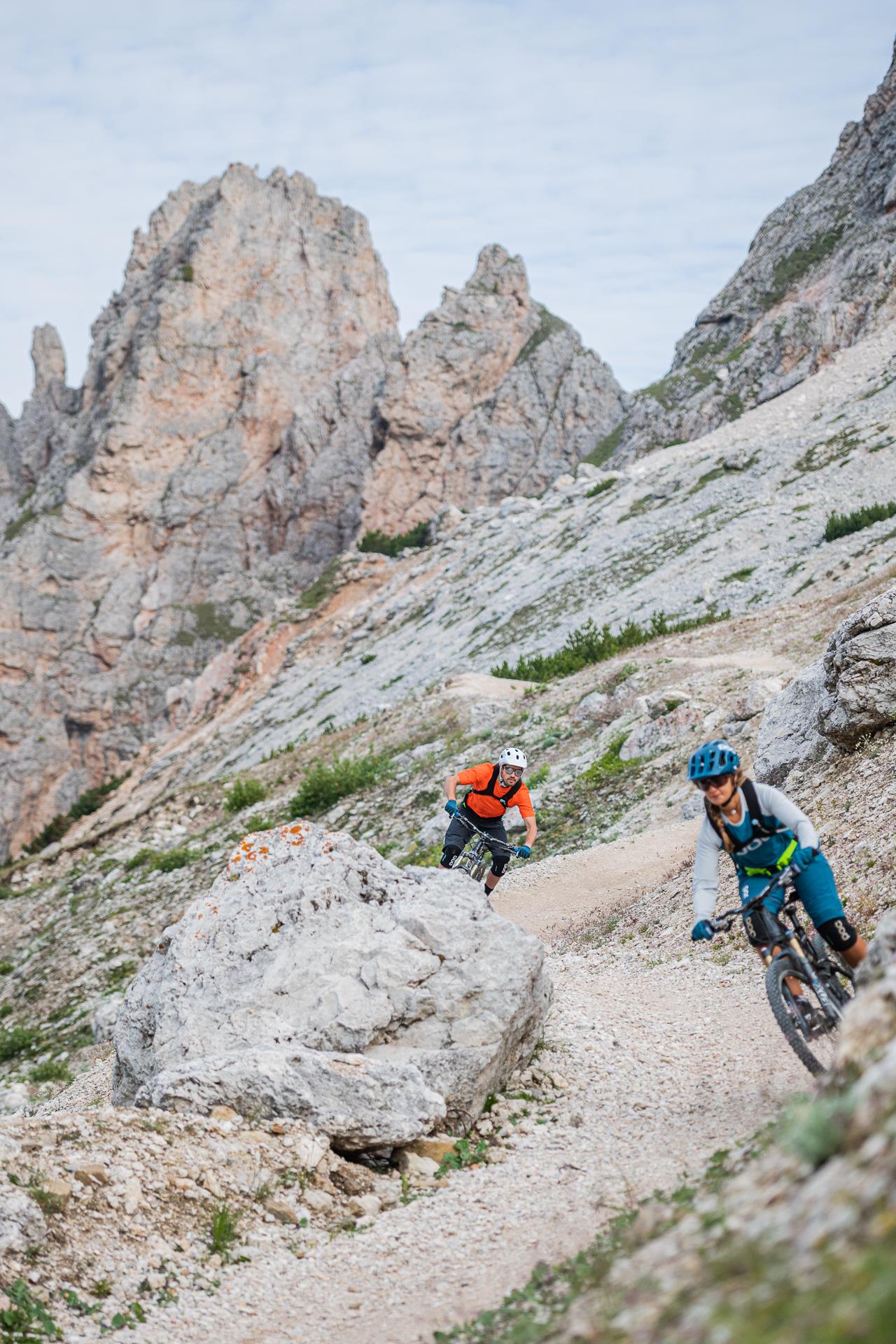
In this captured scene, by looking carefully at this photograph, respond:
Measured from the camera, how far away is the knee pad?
5.79m

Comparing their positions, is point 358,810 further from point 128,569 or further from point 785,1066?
point 128,569

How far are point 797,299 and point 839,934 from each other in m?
50.9

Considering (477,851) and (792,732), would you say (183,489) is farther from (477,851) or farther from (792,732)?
(477,851)

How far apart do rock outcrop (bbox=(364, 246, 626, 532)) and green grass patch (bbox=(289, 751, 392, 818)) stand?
172 ft

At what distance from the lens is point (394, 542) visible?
6250 cm

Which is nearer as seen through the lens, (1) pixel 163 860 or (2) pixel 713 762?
(2) pixel 713 762

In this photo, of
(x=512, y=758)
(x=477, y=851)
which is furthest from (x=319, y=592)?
(x=512, y=758)

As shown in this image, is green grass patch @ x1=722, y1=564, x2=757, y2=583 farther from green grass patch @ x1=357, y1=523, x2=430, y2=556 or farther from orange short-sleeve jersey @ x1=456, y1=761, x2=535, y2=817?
green grass patch @ x1=357, y1=523, x2=430, y2=556

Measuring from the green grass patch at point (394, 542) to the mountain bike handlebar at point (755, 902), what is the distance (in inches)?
2083

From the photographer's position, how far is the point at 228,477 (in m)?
85.1

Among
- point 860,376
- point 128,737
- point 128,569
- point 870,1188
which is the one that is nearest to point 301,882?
point 870,1188

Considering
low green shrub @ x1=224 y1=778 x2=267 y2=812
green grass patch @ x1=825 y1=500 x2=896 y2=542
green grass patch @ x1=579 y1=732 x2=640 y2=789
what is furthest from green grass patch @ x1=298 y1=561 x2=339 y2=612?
green grass patch @ x1=579 y1=732 x2=640 y2=789

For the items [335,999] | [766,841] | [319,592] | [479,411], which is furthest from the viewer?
[479,411]

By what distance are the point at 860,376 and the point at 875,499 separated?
37.2 feet
